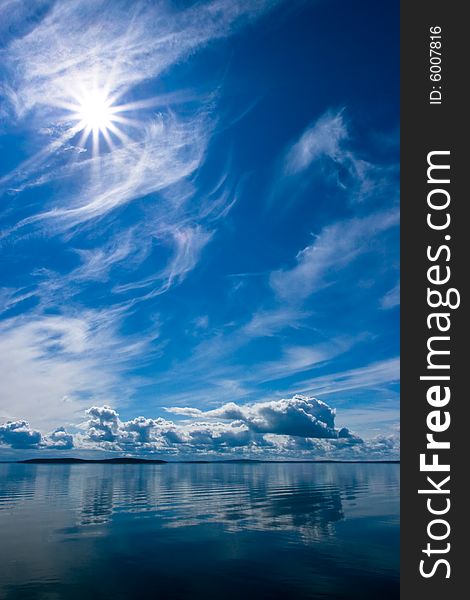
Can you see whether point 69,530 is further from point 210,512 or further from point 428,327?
point 428,327

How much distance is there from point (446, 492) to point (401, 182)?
17047 mm

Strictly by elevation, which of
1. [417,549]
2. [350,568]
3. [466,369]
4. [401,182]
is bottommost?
[350,568]

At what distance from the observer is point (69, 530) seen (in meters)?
39.9

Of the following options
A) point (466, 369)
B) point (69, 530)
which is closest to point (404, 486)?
point (466, 369)

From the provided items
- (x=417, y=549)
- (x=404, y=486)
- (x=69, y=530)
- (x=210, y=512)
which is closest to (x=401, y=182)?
(x=404, y=486)

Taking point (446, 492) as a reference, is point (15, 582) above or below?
below

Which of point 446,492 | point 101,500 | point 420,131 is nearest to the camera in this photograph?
point 446,492

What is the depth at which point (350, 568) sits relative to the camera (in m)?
27.8

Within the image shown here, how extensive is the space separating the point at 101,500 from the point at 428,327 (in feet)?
225

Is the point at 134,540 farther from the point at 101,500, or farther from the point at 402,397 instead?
the point at 101,500

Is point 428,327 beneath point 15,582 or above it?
above

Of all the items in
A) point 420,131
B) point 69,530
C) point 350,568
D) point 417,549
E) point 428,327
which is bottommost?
point 69,530

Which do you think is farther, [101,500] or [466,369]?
[101,500]

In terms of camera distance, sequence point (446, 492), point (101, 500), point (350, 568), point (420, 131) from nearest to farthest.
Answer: point (446, 492)
point (420, 131)
point (350, 568)
point (101, 500)
